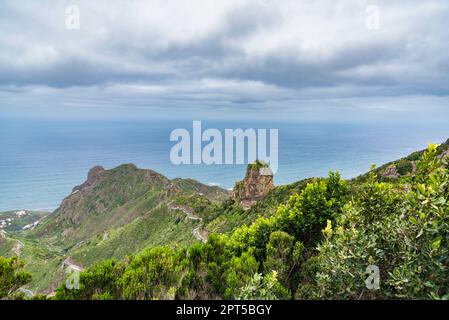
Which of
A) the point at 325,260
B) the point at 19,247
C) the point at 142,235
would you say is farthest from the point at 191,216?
the point at 19,247

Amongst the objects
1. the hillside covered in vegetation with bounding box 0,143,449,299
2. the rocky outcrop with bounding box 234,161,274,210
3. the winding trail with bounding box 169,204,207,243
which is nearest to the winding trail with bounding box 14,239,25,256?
the winding trail with bounding box 169,204,207,243

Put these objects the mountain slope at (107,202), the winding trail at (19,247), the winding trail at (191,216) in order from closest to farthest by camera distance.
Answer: the winding trail at (191,216)
the winding trail at (19,247)
the mountain slope at (107,202)

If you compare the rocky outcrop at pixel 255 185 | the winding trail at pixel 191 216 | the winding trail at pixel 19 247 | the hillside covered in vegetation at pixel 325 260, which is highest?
the hillside covered in vegetation at pixel 325 260

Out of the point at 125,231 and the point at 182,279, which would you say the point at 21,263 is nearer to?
the point at 182,279

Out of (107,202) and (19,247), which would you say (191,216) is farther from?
(107,202)

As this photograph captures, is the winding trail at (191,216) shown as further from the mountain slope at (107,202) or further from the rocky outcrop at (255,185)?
the mountain slope at (107,202)

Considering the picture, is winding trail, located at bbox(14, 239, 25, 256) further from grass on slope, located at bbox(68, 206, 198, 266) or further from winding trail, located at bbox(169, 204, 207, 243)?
winding trail, located at bbox(169, 204, 207, 243)

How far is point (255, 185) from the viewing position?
61.5 meters

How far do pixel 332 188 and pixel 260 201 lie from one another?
141 ft

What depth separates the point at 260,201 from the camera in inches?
2274

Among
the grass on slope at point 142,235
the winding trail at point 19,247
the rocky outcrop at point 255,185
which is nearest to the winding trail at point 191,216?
the grass on slope at point 142,235

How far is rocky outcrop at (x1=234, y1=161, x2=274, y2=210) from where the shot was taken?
60656mm

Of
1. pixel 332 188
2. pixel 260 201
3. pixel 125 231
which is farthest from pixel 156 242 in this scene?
pixel 332 188

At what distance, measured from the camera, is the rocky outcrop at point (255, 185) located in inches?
2388
